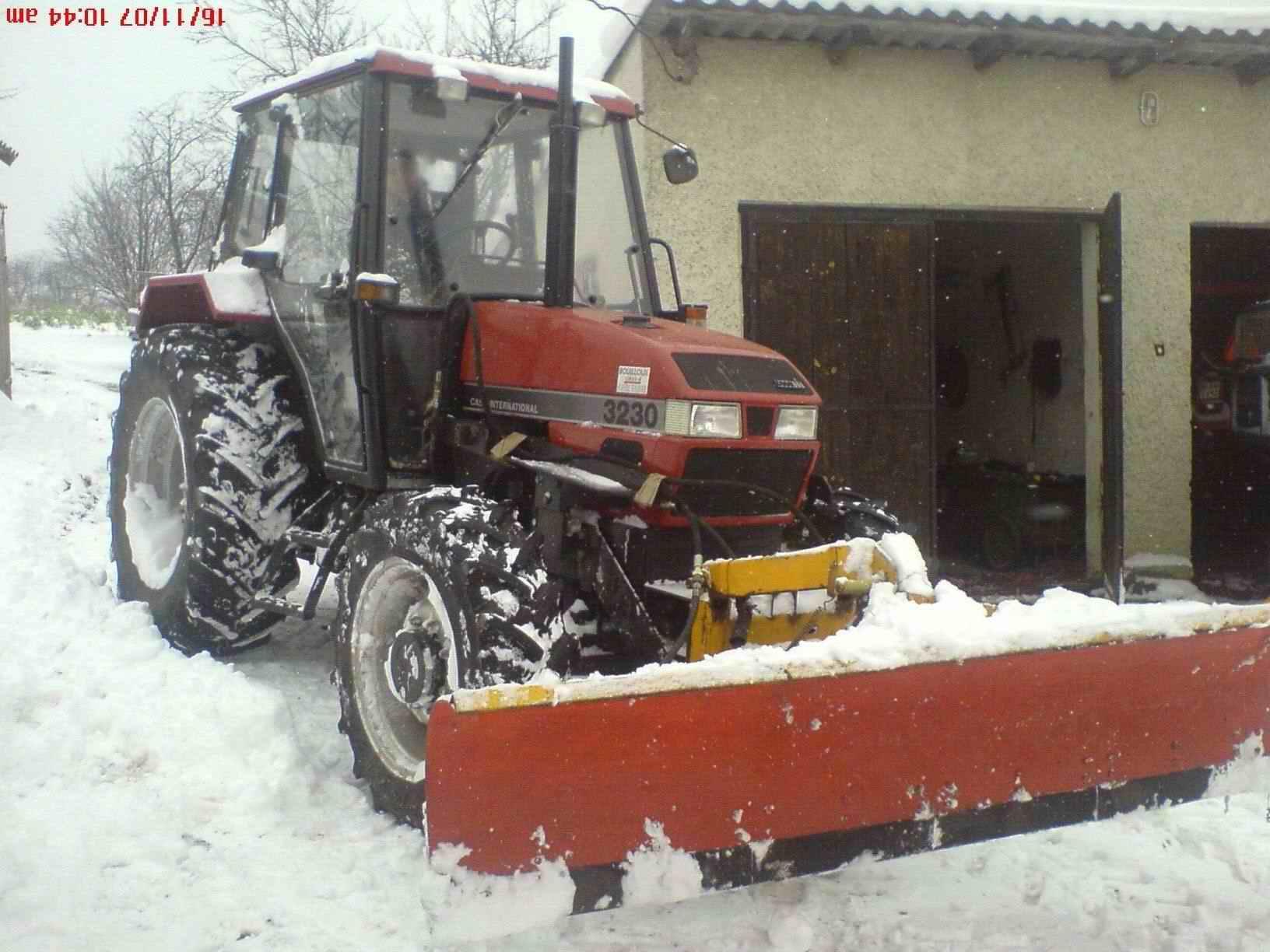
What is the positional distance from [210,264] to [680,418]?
2.73 m

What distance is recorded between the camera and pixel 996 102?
24.2 ft

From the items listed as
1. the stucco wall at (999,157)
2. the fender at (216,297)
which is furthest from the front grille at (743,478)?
the stucco wall at (999,157)

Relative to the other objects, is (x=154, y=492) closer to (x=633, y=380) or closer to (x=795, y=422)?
(x=633, y=380)

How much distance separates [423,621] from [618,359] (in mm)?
898

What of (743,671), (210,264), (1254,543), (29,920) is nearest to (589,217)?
(210,264)

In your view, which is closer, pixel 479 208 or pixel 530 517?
pixel 530 517

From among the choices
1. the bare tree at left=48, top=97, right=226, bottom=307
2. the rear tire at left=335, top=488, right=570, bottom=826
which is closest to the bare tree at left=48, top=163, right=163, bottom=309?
the bare tree at left=48, top=97, right=226, bottom=307

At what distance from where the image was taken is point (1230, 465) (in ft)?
29.0

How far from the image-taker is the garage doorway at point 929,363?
718 centimetres

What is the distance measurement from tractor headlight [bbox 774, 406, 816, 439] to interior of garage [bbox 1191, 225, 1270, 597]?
206 inches

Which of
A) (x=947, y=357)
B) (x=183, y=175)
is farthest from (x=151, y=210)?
(x=947, y=357)

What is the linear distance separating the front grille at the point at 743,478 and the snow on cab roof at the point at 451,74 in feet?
4.41

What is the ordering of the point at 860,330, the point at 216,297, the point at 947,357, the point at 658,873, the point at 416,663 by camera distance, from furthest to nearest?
the point at 947,357
the point at 860,330
the point at 216,297
the point at 416,663
the point at 658,873

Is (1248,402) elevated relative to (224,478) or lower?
elevated
